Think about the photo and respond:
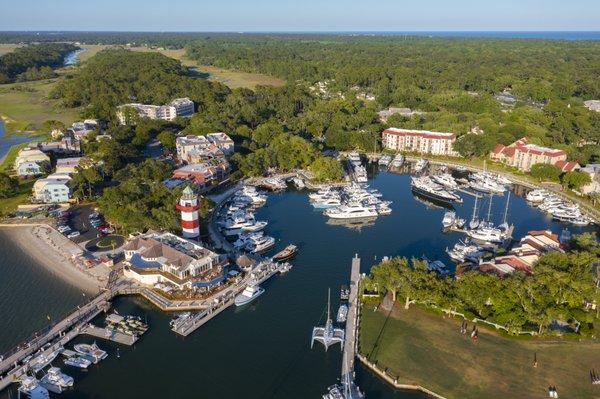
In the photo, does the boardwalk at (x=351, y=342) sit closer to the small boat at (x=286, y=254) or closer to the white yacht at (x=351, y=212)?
the small boat at (x=286, y=254)

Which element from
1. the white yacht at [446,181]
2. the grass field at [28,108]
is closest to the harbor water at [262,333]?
the white yacht at [446,181]

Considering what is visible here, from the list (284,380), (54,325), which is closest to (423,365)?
(284,380)

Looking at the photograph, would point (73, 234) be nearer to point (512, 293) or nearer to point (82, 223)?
point (82, 223)

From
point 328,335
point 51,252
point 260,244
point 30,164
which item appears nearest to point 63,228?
point 51,252

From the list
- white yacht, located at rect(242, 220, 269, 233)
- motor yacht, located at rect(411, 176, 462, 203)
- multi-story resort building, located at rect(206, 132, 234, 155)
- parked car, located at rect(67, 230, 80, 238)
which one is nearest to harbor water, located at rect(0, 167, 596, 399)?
white yacht, located at rect(242, 220, 269, 233)

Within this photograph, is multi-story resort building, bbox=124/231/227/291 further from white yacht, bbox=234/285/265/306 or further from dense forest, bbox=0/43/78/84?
dense forest, bbox=0/43/78/84

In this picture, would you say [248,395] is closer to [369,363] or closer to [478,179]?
[369,363]
